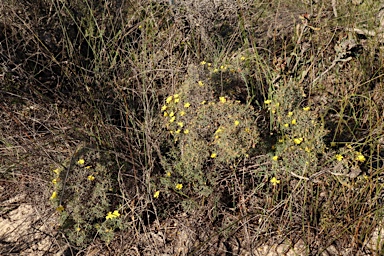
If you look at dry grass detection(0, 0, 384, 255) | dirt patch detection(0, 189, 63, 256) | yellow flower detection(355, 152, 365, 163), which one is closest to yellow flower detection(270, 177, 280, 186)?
dry grass detection(0, 0, 384, 255)

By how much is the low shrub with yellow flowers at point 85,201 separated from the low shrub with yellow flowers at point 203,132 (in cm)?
32

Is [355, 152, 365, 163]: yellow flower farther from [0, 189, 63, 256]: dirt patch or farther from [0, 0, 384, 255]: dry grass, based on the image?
[0, 189, 63, 256]: dirt patch

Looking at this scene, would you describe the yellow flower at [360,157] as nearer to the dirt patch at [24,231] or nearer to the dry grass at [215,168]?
the dry grass at [215,168]

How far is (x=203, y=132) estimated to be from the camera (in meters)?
1.97

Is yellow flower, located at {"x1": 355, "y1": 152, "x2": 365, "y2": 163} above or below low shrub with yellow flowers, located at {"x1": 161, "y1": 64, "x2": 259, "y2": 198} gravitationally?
below

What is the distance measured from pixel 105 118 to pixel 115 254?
86cm

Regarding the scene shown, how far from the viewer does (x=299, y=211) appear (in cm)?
194

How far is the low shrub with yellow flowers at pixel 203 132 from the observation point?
1.84 m

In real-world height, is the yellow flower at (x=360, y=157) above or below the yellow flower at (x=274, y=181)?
above

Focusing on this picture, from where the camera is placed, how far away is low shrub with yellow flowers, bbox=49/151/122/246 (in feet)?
6.23

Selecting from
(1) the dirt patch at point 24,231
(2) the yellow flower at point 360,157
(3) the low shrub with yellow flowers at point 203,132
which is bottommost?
(1) the dirt patch at point 24,231

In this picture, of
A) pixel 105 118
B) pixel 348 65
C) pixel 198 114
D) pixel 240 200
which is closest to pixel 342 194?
pixel 240 200

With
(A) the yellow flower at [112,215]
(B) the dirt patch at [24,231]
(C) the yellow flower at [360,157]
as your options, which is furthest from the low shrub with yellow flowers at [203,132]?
(B) the dirt patch at [24,231]

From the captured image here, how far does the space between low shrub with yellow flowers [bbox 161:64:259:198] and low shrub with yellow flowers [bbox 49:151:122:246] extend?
320mm
